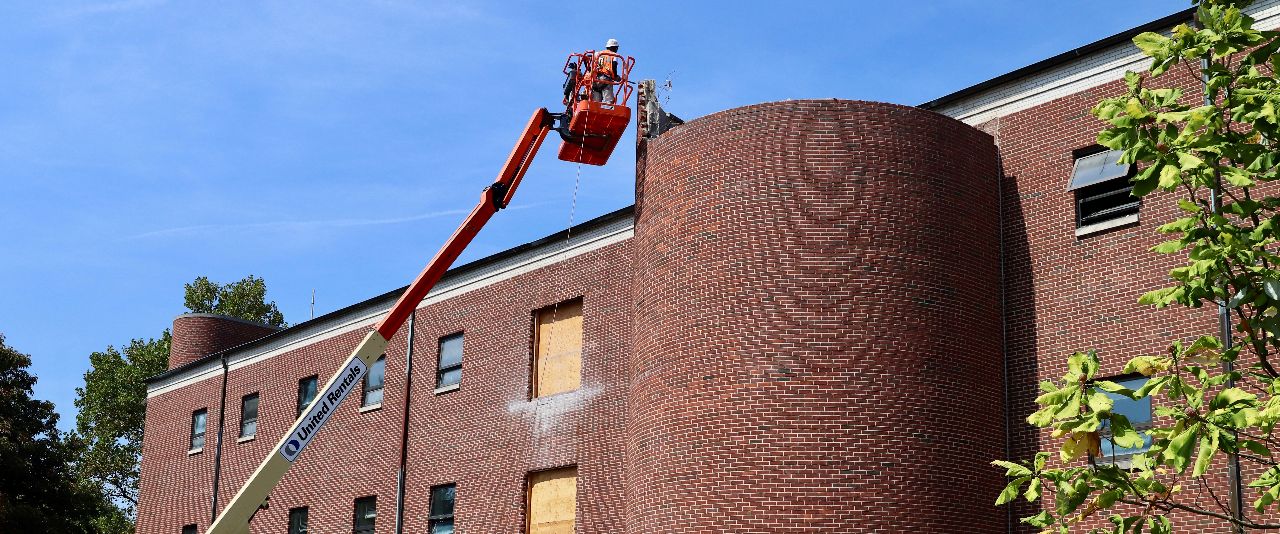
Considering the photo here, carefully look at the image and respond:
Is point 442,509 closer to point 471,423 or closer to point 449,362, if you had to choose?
point 471,423

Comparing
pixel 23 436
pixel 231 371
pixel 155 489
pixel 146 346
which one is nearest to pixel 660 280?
pixel 231 371

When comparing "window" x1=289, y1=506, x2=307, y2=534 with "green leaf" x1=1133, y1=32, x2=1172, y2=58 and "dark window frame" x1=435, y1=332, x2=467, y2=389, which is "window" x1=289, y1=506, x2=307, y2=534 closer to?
"dark window frame" x1=435, y1=332, x2=467, y2=389

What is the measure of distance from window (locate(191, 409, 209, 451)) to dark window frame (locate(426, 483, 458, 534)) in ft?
41.9

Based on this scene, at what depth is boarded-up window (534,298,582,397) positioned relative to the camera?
31.0m

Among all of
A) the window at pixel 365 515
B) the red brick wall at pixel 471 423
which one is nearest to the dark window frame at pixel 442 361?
the red brick wall at pixel 471 423

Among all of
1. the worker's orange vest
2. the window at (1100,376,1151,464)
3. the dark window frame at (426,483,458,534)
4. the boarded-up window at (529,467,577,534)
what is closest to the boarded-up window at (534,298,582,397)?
the boarded-up window at (529,467,577,534)

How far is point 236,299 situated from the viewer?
266ft

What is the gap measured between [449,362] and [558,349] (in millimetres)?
4338

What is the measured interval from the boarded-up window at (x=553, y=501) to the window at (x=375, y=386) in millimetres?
7149

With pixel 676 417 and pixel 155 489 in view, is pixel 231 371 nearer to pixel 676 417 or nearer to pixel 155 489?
pixel 155 489

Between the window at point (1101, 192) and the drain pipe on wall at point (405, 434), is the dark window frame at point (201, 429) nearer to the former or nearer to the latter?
the drain pipe on wall at point (405, 434)

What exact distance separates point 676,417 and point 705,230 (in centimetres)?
310

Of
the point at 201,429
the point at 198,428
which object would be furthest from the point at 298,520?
the point at 198,428

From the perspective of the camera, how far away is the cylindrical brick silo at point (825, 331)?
22.2 metres
